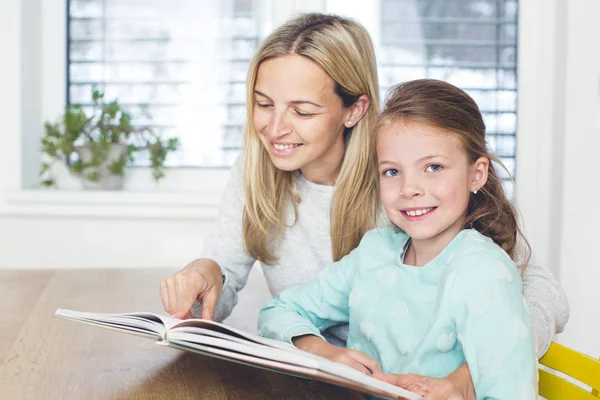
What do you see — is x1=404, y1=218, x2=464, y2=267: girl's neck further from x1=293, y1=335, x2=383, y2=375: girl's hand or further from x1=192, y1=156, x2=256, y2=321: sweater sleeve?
x1=192, y1=156, x2=256, y2=321: sweater sleeve

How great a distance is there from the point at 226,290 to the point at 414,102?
47 cm

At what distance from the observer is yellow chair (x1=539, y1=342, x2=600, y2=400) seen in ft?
3.32

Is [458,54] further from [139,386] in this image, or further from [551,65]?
[139,386]

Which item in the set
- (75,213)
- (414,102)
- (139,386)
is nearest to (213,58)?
(75,213)

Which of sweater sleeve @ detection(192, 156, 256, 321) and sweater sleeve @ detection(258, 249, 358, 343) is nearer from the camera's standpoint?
sweater sleeve @ detection(258, 249, 358, 343)

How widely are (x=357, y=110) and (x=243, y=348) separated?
0.68m

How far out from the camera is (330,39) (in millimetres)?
1323

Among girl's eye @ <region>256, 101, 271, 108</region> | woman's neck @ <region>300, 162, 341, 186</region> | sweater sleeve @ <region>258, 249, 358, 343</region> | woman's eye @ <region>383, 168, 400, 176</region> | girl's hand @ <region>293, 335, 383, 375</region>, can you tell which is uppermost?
girl's eye @ <region>256, 101, 271, 108</region>

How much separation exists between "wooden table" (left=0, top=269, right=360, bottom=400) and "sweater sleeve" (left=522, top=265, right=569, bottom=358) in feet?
1.12

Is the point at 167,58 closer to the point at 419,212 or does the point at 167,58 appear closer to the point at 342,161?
the point at 342,161

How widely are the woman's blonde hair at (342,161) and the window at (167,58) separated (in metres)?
1.17

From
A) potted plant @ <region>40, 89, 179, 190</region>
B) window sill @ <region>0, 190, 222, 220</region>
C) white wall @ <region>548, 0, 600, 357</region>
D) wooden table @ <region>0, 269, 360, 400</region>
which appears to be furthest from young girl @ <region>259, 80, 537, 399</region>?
potted plant @ <region>40, 89, 179, 190</region>

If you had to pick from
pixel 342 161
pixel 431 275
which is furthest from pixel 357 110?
pixel 431 275

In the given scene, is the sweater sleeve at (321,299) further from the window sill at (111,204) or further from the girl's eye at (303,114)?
the window sill at (111,204)
